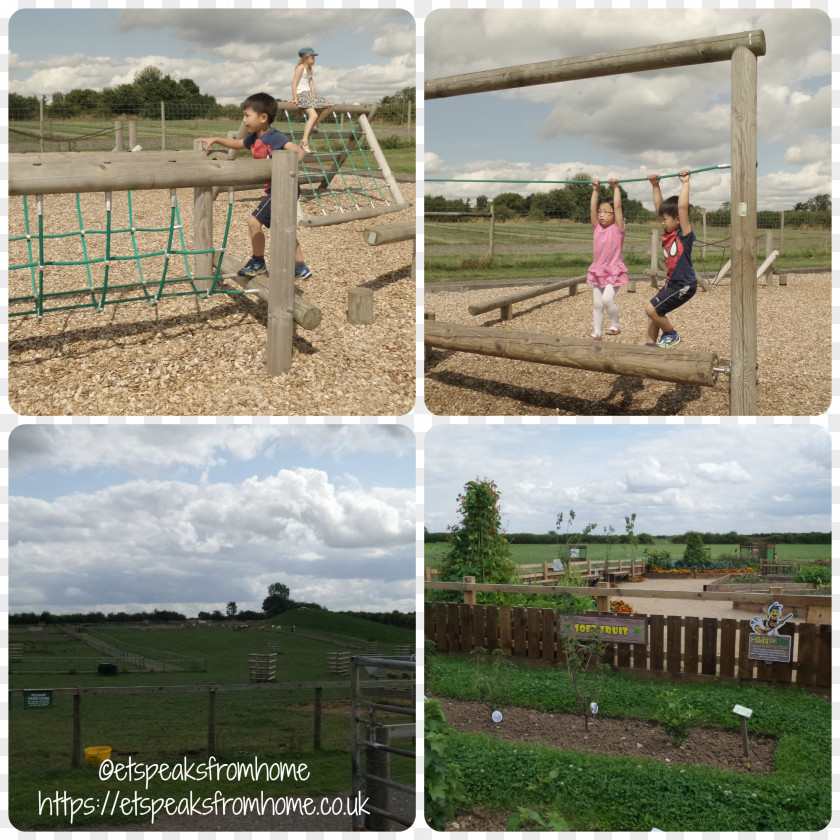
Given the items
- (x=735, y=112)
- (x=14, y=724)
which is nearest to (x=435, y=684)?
(x=735, y=112)

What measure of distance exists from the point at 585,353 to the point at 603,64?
167 cm

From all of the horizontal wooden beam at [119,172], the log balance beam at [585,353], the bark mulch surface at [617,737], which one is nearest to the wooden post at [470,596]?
the bark mulch surface at [617,737]

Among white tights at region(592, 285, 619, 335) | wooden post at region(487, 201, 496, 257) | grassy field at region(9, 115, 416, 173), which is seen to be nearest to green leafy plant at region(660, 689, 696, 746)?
white tights at region(592, 285, 619, 335)

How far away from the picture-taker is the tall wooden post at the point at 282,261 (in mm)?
4820

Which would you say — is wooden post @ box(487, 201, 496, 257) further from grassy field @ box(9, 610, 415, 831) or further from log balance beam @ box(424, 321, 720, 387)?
log balance beam @ box(424, 321, 720, 387)

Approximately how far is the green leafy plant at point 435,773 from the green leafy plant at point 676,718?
6.65 ft

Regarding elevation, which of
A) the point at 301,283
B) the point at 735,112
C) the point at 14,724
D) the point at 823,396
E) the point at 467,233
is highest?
the point at 467,233

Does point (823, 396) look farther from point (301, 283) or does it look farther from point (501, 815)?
point (301, 283)

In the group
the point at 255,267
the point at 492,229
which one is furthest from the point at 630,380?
the point at 492,229

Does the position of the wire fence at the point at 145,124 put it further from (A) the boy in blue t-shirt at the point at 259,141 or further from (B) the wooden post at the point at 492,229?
(A) the boy in blue t-shirt at the point at 259,141

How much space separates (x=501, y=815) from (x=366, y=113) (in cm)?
869

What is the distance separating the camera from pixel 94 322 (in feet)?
18.6

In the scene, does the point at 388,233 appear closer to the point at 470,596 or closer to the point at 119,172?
the point at 119,172

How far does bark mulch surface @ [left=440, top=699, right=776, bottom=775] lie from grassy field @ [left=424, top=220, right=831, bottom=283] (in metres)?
9.26
